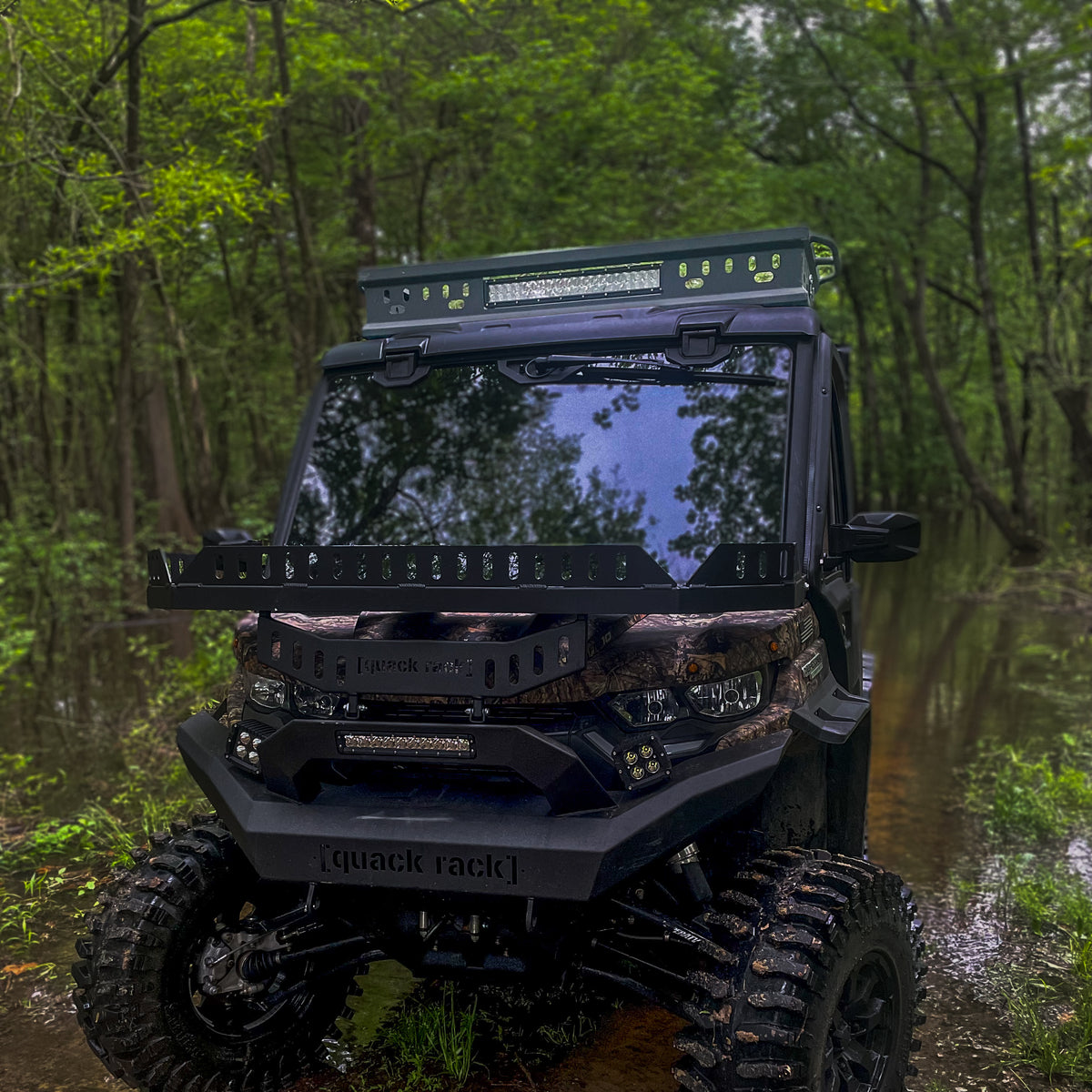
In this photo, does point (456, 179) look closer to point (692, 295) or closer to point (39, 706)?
point (39, 706)

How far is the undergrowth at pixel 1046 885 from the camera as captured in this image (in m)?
3.88

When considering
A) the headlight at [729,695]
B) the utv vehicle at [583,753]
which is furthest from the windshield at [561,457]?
the headlight at [729,695]

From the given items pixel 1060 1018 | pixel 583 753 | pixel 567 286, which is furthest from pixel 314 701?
pixel 1060 1018

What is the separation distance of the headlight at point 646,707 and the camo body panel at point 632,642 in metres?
0.04

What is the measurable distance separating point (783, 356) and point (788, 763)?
146 centimetres

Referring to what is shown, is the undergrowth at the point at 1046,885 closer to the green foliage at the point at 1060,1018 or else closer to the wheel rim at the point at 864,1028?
the green foliage at the point at 1060,1018

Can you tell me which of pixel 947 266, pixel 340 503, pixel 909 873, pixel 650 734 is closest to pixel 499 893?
pixel 650 734

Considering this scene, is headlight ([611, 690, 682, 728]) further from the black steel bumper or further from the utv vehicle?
the black steel bumper

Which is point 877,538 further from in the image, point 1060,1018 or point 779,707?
point 1060,1018

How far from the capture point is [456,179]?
17828 millimetres

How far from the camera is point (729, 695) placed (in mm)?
3125

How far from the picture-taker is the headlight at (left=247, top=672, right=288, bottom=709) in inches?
130

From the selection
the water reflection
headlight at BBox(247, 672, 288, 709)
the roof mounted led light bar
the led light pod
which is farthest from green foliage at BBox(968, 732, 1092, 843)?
headlight at BBox(247, 672, 288, 709)

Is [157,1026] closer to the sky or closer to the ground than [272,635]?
closer to the ground
